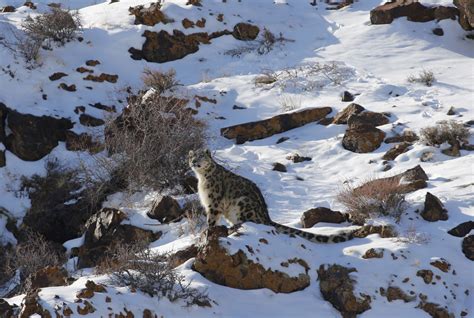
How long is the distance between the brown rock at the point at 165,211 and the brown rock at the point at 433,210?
4361 millimetres

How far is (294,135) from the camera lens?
16.2 m

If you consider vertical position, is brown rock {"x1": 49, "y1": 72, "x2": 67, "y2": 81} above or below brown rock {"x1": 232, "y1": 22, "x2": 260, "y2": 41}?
above

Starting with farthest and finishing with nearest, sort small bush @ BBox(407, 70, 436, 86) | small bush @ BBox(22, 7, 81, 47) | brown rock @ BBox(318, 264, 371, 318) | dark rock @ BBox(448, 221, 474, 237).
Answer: small bush @ BBox(22, 7, 81, 47) < small bush @ BBox(407, 70, 436, 86) < dark rock @ BBox(448, 221, 474, 237) < brown rock @ BBox(318, 264, 371, 318)

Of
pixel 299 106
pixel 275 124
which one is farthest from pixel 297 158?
pixel 299 106

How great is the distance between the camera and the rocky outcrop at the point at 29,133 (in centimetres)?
1633

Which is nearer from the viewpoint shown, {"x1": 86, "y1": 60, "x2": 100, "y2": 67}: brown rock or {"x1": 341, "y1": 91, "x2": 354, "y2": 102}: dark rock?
{"x1": 341, "y1": 91, "x2": 354, "y2": 102}: dark rock

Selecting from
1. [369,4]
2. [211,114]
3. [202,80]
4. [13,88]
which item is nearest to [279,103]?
[211,114]

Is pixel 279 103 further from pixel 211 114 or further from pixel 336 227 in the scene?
pixel 336 227

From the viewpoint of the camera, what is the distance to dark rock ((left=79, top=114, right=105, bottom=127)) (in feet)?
57.4

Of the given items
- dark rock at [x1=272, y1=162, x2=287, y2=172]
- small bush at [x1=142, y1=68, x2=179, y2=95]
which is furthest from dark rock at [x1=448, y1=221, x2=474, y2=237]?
small bush at [x1=142, y1=68, x2=179, y2=95]

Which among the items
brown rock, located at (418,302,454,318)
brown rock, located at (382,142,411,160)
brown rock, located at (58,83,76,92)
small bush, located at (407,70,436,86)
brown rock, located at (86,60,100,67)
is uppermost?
brown rock, located at (86,60,100,67)

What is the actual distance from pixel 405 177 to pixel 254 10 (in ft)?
43.1

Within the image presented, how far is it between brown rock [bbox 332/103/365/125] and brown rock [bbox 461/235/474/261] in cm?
636

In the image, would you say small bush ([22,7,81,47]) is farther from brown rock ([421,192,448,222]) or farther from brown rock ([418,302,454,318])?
brown rock ([418,302,454,318])
